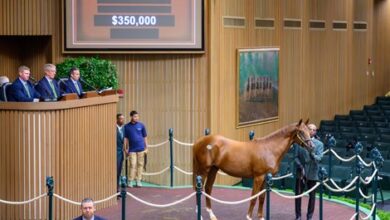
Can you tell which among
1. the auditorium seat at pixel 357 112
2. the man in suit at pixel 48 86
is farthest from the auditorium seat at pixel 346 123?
the man in suit at pixel 48 86

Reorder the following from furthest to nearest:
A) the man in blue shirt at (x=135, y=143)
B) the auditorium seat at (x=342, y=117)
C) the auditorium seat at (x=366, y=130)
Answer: the auditorium seat at (x=342, y=117) < the auditorium seat at (x=366, y=130) < the man in blue shirt at (x=135, y=143)

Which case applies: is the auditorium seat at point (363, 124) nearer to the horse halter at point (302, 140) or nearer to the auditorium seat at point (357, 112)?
the auditorium seat at point (357, 112)

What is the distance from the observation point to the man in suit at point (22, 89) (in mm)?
14984

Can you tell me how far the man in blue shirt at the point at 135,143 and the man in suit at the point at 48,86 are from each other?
3.06 meters

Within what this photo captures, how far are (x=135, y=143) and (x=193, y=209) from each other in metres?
2.61

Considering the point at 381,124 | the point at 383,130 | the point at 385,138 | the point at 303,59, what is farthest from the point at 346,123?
the point at 385,138

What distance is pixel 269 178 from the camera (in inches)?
554

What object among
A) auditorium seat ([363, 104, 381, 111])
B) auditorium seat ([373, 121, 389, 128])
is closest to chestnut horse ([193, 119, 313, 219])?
auditorium seat ([373, 121, 389, 128])

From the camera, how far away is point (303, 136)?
593 inches

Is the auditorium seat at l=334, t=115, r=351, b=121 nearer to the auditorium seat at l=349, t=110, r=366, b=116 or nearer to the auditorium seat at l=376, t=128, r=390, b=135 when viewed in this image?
the auditorium seat at l=349, t=110, r=366, b=116

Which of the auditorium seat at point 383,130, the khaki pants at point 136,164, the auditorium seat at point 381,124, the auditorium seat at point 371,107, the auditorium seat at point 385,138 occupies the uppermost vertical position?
the auditorium seat at point 371,107

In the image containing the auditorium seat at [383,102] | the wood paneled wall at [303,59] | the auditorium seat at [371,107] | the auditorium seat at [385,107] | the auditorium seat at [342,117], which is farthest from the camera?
the auditorium seat at [383,102]

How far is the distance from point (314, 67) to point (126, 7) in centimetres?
933

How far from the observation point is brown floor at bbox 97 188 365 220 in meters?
15.9
